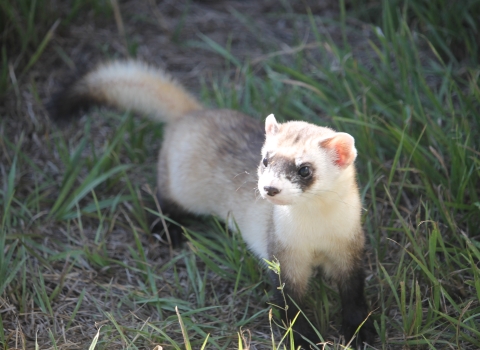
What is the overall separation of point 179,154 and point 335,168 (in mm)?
1407

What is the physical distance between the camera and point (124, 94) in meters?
4.28

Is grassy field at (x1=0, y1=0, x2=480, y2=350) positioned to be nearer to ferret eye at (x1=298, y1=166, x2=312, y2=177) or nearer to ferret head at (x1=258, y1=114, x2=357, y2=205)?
ferret head at (x1=258, y1=114, x2=357, y2=205)

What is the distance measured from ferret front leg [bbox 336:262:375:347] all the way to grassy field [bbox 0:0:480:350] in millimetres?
92

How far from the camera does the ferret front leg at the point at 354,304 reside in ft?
10.5

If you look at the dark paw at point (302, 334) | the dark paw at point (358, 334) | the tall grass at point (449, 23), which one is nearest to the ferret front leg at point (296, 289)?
the dark paw at point (302, 334)

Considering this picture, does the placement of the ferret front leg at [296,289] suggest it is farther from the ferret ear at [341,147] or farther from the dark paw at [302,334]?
the ferret ear at [341,147]

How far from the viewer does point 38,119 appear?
489cm

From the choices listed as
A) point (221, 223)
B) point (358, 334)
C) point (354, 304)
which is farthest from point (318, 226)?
point (221, 223)

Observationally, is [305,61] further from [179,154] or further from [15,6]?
[15,6]

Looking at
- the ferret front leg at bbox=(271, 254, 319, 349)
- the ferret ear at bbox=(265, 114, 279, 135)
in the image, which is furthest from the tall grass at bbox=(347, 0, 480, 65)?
the ferret front leg at bbox=(271, 254, 319, 349)

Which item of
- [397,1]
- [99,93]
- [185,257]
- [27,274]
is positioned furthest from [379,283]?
[397,1]

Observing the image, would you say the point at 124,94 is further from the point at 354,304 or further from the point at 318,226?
the point at 354,304

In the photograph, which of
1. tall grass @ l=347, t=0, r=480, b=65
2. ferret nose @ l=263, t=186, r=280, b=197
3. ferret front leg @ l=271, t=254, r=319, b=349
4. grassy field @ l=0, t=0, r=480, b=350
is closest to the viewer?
ferret nose @ l=263, t=186, r=280, b=197

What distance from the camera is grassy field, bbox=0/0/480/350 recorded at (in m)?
3.25
